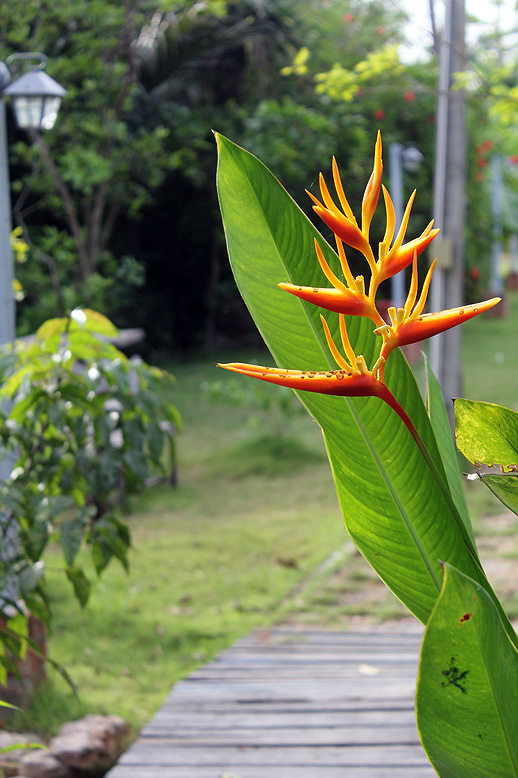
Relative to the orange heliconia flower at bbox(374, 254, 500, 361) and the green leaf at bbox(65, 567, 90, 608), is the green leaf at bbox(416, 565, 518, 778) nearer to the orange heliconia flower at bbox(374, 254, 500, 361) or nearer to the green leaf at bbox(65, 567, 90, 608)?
the orange heliconia flower at bbox(374, 254, 500, 361)

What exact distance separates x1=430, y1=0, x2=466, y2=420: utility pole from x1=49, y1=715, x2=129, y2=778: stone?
129 inches

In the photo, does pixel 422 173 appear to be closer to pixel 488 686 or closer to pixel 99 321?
pixel 99 321

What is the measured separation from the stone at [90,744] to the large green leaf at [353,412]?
2.00m

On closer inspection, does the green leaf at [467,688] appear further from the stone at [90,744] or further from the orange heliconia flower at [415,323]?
the stone at [90,744]

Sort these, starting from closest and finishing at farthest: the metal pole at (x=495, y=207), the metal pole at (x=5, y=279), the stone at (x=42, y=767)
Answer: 1. the stone at (x=42, y=767)
2. the metal pole at (x=5, y=279)
3. the metal pole at (x=495, y=207)

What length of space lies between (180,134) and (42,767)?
880 centimetres

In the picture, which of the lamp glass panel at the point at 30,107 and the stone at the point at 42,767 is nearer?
the stone at the point at 42,767

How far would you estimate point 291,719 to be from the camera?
234 centimetres

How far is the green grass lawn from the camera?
3.37m

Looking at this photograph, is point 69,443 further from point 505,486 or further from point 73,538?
point 505,486

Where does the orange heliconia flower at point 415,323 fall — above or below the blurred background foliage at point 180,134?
below

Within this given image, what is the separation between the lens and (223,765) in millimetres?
2059

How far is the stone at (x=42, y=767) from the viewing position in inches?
92.0

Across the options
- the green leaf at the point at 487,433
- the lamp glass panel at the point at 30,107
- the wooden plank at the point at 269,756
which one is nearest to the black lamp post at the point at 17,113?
the lamp glass panel at the point at 30,107
